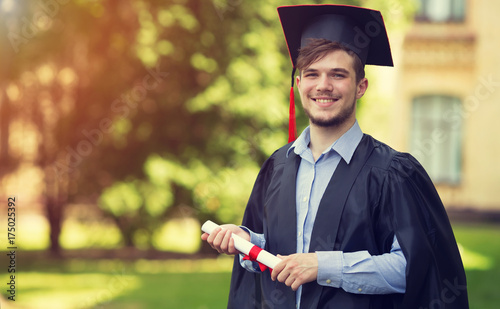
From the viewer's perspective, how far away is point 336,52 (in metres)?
2.56

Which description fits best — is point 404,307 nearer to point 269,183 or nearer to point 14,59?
point 269,183

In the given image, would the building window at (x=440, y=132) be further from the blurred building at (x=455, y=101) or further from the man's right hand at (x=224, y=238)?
the man's right hand at (x=224, y=238)

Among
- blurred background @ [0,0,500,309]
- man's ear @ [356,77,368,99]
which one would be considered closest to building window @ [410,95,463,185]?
blurred background @ [0,0,500,309]

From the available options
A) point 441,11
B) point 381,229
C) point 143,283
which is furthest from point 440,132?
point 381,229

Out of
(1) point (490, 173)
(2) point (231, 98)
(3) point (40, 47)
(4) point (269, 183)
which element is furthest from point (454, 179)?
(4) point (269, 183)

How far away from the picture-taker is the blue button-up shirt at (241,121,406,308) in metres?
2.31

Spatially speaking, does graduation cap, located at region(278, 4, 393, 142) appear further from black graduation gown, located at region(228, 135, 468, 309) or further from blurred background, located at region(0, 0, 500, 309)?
blurred background, located at region(0, 0, 500, 309)

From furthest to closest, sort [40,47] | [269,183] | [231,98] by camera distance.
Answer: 1. [40,47]
2. [231,98]
3. [269,183]

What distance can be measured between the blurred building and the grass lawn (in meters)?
6.16

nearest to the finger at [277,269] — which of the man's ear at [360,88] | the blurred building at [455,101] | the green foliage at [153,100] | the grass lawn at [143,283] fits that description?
the man's ear at [360,88]

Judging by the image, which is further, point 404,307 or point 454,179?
point 454,179

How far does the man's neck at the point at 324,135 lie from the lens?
2561 mm

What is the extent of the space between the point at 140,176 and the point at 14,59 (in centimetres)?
304

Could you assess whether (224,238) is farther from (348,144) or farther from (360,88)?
(360,88)
